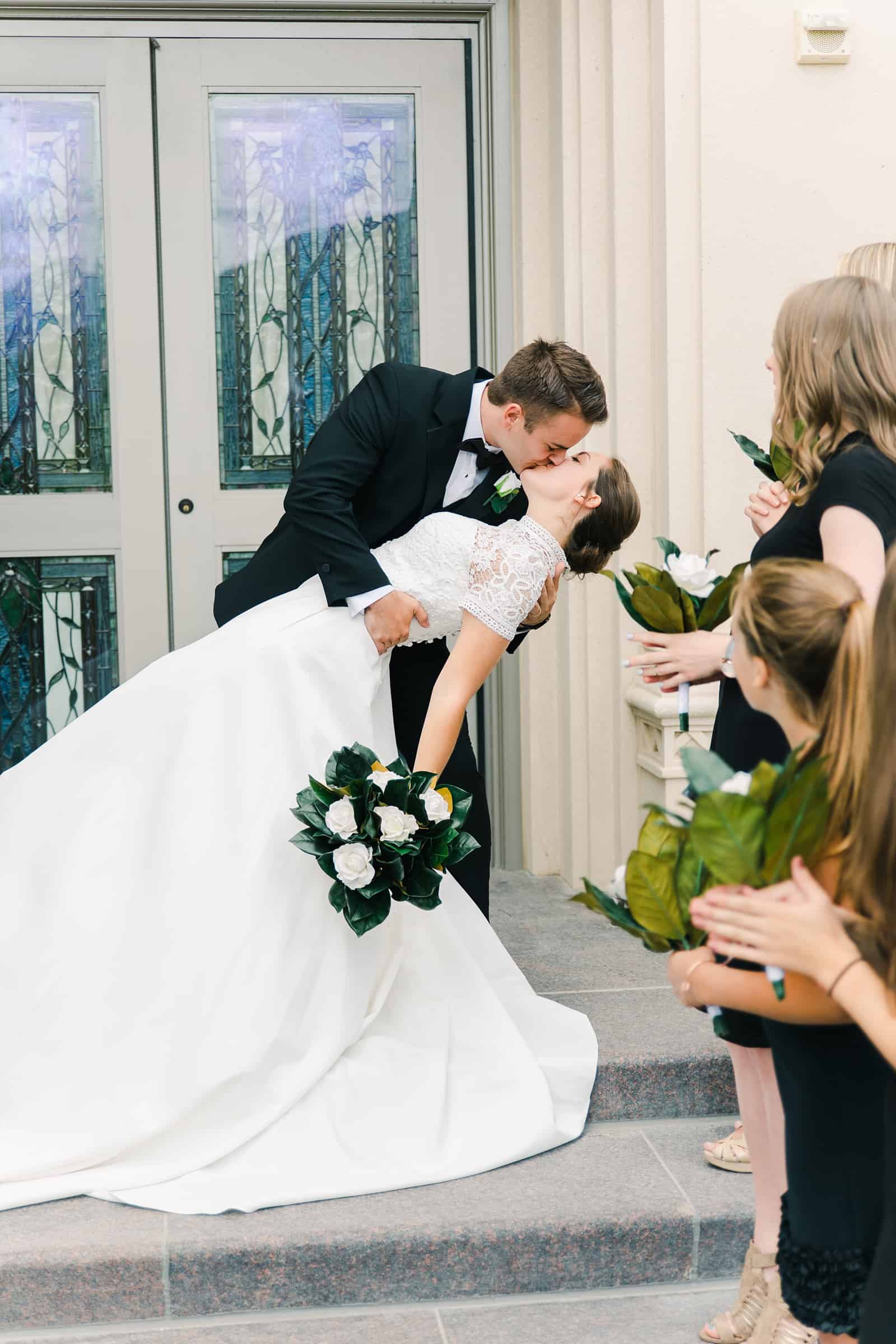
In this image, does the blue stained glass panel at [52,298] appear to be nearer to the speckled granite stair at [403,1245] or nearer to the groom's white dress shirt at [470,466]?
the groom's white dress shirt at [470,466]

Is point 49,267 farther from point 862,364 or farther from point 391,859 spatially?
point 862,364

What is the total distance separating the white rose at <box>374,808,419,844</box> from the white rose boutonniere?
99 cm

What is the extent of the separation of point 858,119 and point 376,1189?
3.35m

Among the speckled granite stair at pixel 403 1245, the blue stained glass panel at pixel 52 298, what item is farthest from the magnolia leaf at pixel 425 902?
the blue stained glass panel at pixel 52 298

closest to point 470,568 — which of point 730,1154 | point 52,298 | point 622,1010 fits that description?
point 622,1010

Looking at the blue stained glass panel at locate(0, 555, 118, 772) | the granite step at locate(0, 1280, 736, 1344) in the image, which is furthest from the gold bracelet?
the blue stained glass panel at locate(0, 555, 118, 772)

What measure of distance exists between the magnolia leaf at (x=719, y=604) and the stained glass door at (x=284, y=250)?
8.66 feet

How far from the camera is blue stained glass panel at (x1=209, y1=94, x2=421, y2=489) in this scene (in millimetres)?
4676

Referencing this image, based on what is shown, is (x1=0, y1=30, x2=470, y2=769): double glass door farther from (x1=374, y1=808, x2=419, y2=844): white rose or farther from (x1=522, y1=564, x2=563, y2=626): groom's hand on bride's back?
(x1=374, y1=808, x2=419, y2=844): white rose

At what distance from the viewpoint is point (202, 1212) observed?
260 centimetres

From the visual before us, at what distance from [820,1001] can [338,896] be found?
55.7 inches

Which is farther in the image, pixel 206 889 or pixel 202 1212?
pixel 206 889

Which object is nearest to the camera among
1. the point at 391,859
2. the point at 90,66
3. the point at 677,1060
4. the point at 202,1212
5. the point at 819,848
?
the point at 819,848

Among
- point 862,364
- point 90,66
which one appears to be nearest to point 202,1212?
point 862,364
